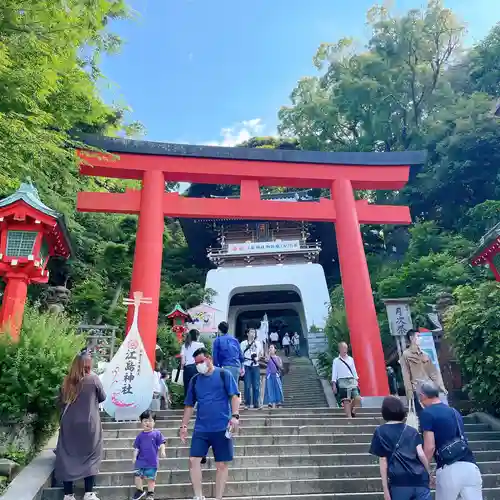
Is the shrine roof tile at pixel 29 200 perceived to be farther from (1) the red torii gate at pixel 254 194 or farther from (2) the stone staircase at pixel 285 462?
(2) the stone staircase at pixel 285 462

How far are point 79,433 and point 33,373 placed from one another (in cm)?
128

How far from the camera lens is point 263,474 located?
4.49 metres

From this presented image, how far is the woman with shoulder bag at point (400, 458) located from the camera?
2.77 meters

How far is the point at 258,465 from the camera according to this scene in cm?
479

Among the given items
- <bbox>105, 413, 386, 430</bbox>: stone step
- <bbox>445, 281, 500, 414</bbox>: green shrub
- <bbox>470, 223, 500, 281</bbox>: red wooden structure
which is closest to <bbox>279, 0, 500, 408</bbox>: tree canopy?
<bbox>470, 223, 500, 281</bbox>: red wooden structure

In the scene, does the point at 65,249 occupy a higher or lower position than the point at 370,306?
higher

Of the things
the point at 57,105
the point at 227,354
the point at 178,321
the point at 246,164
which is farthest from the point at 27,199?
the point at 178,321

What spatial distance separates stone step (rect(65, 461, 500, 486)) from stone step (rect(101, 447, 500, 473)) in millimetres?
116

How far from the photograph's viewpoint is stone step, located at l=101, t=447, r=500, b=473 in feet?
15.3

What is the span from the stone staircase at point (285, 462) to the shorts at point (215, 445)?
30.2 inches

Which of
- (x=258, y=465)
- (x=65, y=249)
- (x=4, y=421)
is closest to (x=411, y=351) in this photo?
(x=258, y=465)

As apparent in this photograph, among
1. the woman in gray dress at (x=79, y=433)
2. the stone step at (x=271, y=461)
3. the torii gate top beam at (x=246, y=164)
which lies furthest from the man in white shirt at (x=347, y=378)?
the torii gate top beam at (x=246, y=164)

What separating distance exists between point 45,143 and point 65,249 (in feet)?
8.18

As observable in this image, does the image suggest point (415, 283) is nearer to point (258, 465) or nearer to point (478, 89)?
point (258, 465)
